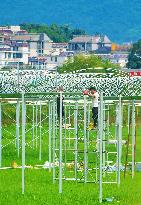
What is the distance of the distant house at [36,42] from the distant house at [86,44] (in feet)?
12.0

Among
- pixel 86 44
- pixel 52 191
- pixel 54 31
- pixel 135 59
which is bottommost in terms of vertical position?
pixel 52 191

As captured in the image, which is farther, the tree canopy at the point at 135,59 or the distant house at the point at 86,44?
the distant house at the point at 86,44

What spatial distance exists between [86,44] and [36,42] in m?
17.2

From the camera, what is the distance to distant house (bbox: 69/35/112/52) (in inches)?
6713

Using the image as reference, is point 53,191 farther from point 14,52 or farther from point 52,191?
point 14,52

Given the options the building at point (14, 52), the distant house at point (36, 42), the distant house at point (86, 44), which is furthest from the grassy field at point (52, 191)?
the distant house at point (86, 44)

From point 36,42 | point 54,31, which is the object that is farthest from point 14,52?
point 54,31

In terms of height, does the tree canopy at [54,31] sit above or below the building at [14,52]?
above

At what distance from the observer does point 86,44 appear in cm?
17775

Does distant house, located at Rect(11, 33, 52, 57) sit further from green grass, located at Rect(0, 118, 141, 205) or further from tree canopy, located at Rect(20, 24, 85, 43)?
green grass, located at Rect(0, 118, 141, 205)

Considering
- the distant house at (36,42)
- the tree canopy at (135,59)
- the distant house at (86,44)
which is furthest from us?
the distant house at (86,44)

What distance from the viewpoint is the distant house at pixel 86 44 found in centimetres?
17050

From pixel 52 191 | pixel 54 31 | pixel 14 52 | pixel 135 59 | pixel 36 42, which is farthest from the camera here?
pixel 54 31

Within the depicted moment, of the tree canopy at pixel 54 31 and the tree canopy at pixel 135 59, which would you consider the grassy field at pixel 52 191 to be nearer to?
the tree canopy at pixel 135 59
